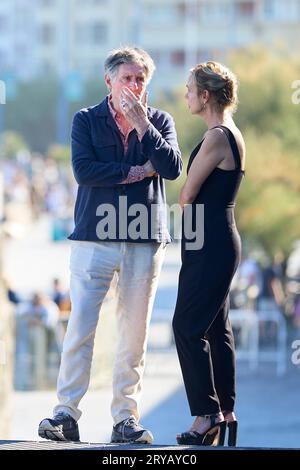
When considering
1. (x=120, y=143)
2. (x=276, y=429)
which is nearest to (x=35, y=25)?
(x=276, y=429)

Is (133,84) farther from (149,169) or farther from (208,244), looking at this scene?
(208,244)

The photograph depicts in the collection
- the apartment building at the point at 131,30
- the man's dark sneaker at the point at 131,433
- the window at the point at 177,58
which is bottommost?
the man's dark sneaker at the point at 131,433

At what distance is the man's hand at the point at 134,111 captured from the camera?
18.2ft

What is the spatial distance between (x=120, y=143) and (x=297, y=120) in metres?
25.3

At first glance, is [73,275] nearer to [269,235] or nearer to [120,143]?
[120,143]

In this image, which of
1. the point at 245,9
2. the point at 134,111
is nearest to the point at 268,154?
the point at 134,111

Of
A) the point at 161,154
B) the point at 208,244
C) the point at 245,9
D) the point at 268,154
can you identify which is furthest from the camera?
the point at 245,9

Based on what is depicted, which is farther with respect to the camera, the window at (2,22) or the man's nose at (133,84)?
the window at (2,22)

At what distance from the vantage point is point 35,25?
102m

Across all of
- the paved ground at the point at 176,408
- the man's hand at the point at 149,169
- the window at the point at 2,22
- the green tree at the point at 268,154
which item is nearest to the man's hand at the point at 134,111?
the man's hand at the point at 149,169

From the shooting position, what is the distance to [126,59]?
560 cm

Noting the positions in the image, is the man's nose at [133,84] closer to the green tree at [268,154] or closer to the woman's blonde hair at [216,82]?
the woman's blonde hair at [216,82]

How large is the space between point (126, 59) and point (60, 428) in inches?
57.9

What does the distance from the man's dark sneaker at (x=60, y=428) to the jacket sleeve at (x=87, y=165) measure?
0.93m
